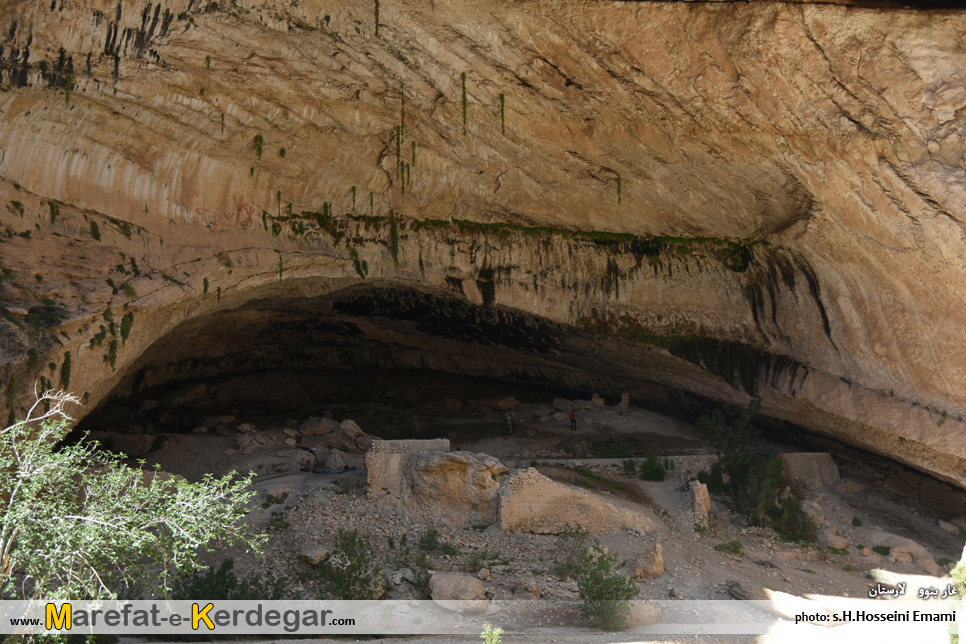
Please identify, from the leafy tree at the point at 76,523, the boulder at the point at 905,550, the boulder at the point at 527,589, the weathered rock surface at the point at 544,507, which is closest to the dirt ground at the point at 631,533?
the boulder at the point at 527,589

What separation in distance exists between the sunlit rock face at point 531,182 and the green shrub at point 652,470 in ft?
10.9

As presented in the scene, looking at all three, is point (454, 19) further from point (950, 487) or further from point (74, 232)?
point (950, 487)

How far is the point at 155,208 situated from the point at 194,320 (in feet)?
14.9

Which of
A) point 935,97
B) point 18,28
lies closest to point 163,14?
point 18,28

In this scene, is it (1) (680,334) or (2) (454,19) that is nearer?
(2) (454,19)

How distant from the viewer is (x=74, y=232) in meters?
13.0

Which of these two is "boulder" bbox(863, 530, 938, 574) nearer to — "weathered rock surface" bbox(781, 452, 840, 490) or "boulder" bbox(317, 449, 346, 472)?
"weathered rock surface" bbox(781, 452, 840, 490)

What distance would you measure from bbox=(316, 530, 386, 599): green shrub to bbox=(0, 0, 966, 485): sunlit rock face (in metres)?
5.87

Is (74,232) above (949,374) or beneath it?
above

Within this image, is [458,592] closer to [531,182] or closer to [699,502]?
[699,502]

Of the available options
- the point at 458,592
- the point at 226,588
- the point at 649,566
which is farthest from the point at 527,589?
the point at 226,588

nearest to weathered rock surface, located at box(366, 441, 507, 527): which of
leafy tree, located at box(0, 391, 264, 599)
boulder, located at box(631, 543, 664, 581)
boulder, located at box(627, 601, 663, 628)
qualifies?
boulder, located at box(631, 543, 664, 581)

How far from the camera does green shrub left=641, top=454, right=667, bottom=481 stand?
1548 cm

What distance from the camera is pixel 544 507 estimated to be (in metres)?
12.1
